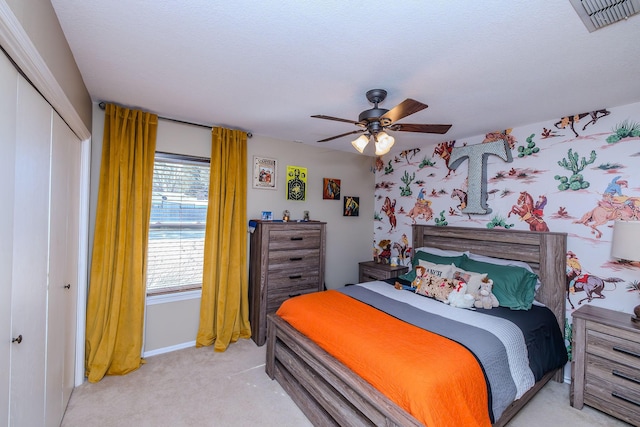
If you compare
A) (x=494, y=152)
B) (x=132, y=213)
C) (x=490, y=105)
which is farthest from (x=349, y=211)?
(x=132, y=213)

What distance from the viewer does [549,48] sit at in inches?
60.7

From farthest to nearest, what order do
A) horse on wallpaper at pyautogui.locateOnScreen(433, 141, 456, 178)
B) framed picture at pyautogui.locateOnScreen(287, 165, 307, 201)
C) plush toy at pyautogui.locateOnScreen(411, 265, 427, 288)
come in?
framed picture at pyautogui.locateOnScreen(287, 165, 307, 201) → horse on wallpaper at pyautogui.locateOnScreen(433, 141, 456, 178) → plush toy at pyautogui.locateOnScreen(411, 265, 427, 288)

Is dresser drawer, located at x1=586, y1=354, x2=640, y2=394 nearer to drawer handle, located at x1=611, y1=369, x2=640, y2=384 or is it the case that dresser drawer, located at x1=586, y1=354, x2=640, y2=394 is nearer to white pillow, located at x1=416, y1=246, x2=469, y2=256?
drawer handle, located at x1=611, y1=369, x2=640, y2=384

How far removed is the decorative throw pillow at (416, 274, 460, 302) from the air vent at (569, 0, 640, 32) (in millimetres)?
1951

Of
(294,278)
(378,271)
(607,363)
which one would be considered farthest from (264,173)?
(607,363)

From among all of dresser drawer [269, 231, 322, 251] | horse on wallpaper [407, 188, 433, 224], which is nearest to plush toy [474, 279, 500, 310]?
horse on wallpaper [407, 188, 433, 224]

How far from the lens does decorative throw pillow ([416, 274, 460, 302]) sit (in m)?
2.51

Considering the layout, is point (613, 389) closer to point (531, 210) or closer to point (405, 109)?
point (531, 210)

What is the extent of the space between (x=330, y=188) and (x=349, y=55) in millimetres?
2430

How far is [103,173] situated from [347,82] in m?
2.27

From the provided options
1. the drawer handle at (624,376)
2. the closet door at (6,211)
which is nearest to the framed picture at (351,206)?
the drawer handle at (624,376)

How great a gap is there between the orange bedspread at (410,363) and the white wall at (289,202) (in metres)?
1.65

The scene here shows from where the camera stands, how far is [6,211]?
1.09m

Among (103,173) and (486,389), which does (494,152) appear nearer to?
(486,389)
